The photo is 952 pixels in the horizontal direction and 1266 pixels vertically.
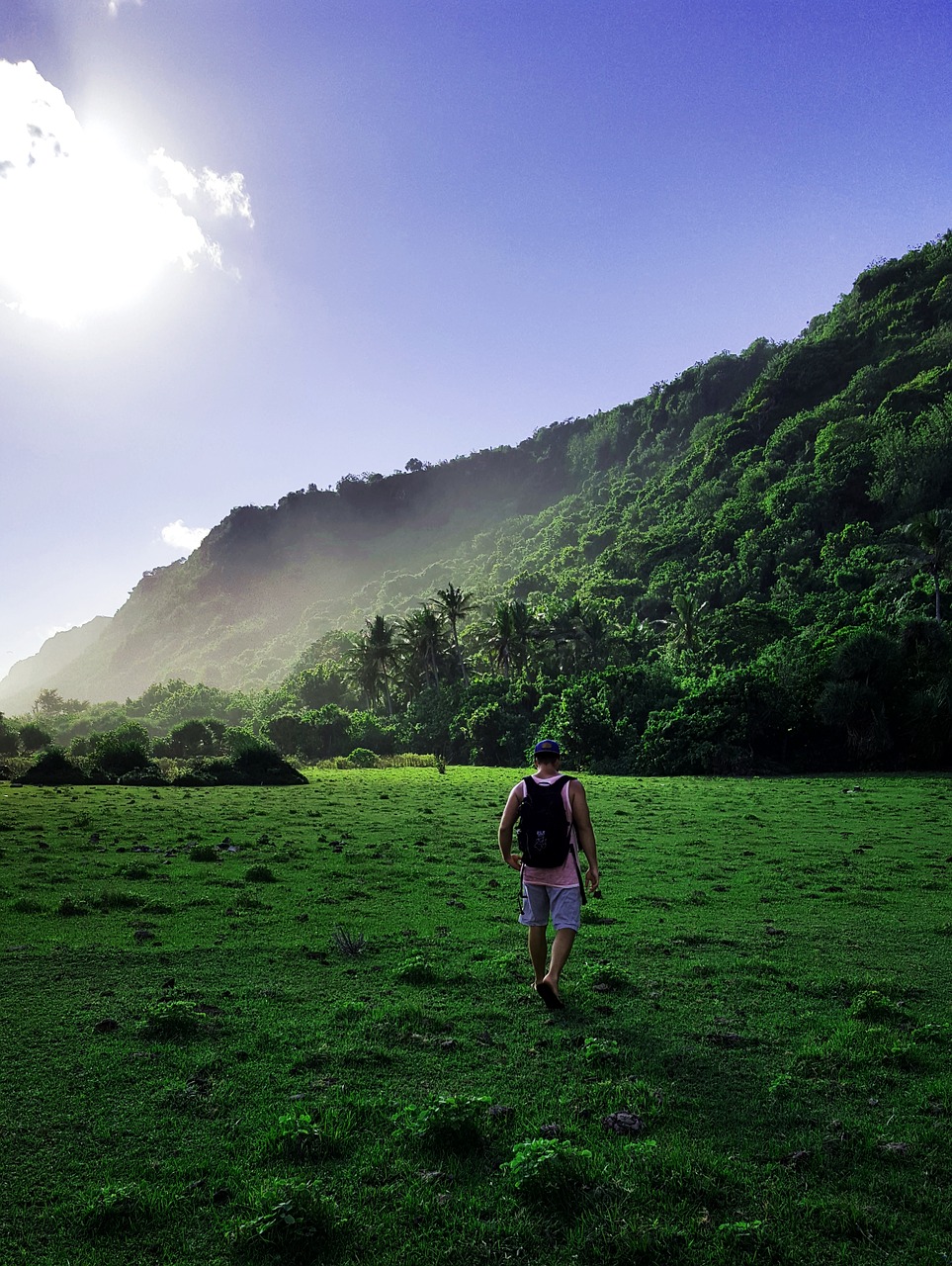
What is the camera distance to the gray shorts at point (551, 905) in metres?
7.68

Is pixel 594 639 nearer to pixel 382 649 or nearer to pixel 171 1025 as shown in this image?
pixel 382 649

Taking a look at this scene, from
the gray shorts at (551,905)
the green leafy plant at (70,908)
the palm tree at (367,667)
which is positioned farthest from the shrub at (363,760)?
the gray shorts at (551,905)

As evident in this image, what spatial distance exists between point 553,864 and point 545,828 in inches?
16.2

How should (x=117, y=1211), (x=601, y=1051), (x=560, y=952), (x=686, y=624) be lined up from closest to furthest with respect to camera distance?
1. (x=117, y=1211)
2. (x=601, y=1051)
3. (x=560, y=952)
4. (x=686, y=624)

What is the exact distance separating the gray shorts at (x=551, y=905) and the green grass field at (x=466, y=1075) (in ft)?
3.29

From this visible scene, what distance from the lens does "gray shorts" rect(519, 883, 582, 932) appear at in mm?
7684

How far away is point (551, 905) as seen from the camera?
7.85 meters

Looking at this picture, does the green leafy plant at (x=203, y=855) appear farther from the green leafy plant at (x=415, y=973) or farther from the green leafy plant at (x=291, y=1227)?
the green leafy plant at (x=291, y=1227)

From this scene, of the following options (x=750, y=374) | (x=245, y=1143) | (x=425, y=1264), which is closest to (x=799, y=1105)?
(x=425, y=1264)

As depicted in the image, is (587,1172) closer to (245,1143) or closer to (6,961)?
(245,1143)

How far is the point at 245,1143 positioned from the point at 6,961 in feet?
20.1

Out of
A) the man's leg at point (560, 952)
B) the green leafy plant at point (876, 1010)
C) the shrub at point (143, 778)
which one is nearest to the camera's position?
the green leafy plant at point (876, 1010)

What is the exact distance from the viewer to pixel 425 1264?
13.2 ft

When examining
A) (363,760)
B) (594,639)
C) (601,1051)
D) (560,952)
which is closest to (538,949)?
(560,952)
